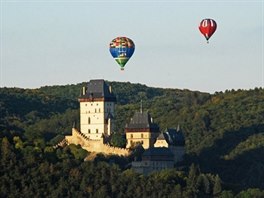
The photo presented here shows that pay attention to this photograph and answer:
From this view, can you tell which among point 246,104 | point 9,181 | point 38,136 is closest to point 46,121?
point 246,104

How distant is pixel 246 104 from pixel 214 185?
3778 cm

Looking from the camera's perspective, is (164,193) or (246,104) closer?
(164,193)

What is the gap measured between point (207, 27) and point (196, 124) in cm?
3167

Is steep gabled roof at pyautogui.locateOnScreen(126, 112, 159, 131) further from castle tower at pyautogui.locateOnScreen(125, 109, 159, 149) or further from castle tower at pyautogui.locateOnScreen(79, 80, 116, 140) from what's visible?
castle tower at pyautogui.locateOnScreen(79, 80, 116, 140)

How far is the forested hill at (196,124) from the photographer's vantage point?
4852 inches

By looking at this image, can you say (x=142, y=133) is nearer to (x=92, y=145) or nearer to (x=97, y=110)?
(x=92, y=145)

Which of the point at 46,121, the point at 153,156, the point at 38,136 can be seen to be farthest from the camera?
the point at 46,121

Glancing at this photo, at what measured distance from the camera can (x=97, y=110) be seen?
118 metres

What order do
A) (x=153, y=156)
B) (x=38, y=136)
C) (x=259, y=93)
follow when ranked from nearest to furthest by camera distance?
(x=153, y=156), (x=38, y=136), (x=259, y=93)

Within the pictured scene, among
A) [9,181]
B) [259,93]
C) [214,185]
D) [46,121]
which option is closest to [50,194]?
[9,181]

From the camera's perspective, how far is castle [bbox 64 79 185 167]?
114 m

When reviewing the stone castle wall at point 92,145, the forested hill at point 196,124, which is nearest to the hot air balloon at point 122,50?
the stone castle wall at point 92,145

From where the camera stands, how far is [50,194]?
11262 cm

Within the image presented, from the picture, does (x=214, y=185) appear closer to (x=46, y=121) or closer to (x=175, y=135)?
(x=175, y=135)
